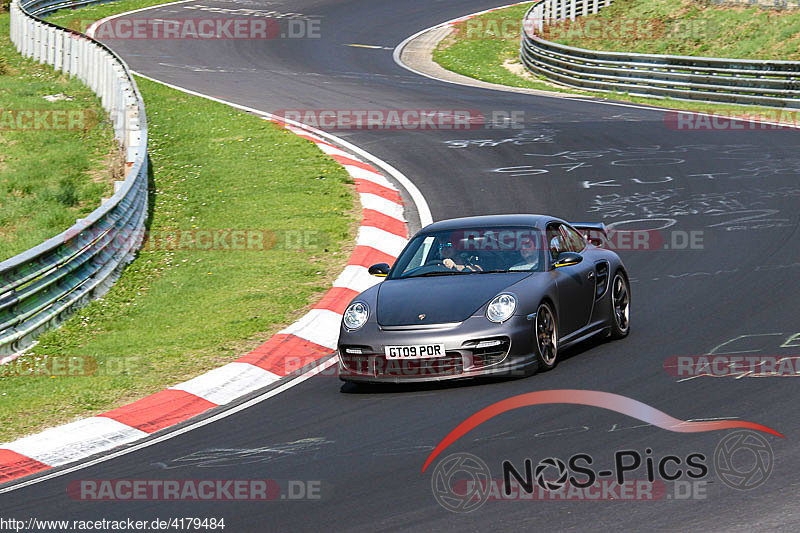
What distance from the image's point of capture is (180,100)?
25500 mm

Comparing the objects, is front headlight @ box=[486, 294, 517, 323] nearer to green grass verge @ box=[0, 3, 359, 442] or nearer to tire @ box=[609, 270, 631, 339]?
tire @ box=[609, 270, 631, 339]

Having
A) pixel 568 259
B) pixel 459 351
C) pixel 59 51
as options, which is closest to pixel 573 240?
pixel 568 259

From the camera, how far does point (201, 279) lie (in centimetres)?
1356

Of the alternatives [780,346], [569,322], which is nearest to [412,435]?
[569,322]

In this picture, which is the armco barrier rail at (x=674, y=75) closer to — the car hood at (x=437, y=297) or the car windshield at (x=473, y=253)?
the car windshield at (x=473, y=253)

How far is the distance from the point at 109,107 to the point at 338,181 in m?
6.92

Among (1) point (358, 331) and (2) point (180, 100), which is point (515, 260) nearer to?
(1) point (358, 331)

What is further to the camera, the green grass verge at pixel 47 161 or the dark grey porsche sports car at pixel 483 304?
the green grass verge at pixel 47 161

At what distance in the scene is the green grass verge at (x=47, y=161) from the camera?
16531 mm

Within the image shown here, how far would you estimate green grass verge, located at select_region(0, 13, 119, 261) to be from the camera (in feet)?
54.2

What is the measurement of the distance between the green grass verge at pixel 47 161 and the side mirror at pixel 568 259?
322 inches

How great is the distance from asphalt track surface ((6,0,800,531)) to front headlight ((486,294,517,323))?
0.52m

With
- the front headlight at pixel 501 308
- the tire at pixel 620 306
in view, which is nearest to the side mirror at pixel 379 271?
the front headlight at pixel 501 308

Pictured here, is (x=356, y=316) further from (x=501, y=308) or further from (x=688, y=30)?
(x=688, y=30)
